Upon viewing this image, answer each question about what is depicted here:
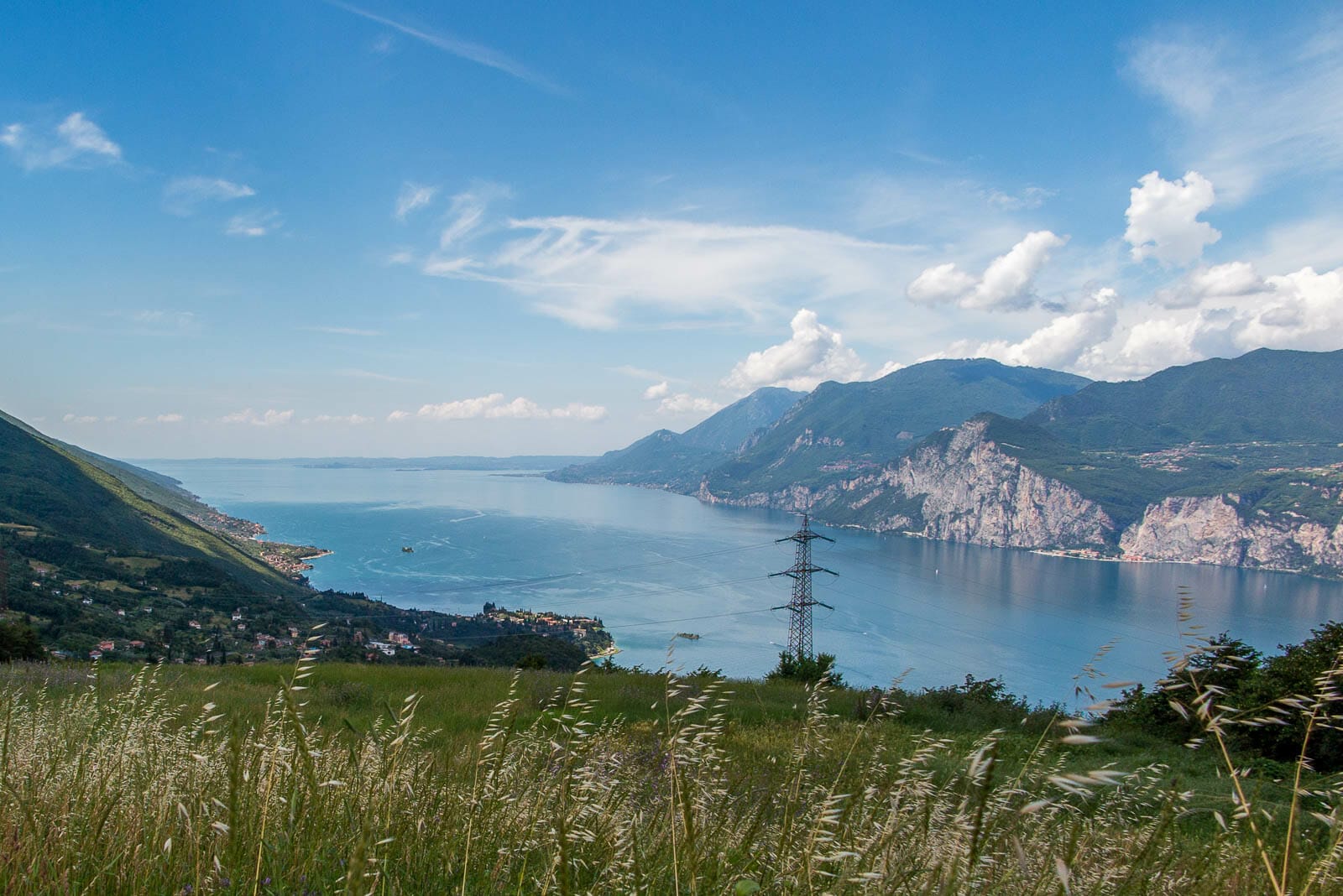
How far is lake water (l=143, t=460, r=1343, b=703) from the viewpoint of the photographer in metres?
70.3

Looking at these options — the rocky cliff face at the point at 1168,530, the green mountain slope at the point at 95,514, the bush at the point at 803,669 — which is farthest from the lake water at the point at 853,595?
the bush at the point at 803,669

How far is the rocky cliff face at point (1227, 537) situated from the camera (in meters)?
131

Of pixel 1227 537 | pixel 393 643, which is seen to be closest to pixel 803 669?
pixel 393 643

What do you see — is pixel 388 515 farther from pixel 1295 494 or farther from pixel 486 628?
pixel 1295 494

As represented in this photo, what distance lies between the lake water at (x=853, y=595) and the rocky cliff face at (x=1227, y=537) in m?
10.5

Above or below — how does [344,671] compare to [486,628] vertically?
above

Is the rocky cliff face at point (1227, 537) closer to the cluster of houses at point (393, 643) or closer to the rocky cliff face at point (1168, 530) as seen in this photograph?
the rocky cliff face at point (1168, 530)

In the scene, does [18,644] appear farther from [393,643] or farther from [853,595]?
[853,595]

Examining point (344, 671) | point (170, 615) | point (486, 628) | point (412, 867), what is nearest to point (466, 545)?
point (486, 628)

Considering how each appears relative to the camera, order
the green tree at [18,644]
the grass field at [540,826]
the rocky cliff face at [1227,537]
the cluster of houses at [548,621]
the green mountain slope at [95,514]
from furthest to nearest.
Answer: the rocky cliff face at [1227,537] → the green mountain slope at [95,514] → the cluster of houses at [548,621] → the green tree at [18,644] → the grass field at [540,826]

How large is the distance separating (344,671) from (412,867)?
12367 millimetres

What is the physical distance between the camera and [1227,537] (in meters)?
144

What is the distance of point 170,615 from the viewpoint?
185 ft

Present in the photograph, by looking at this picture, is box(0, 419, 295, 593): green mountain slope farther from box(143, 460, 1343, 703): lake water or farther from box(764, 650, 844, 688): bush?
box(764, 650, 844, 688): bush
